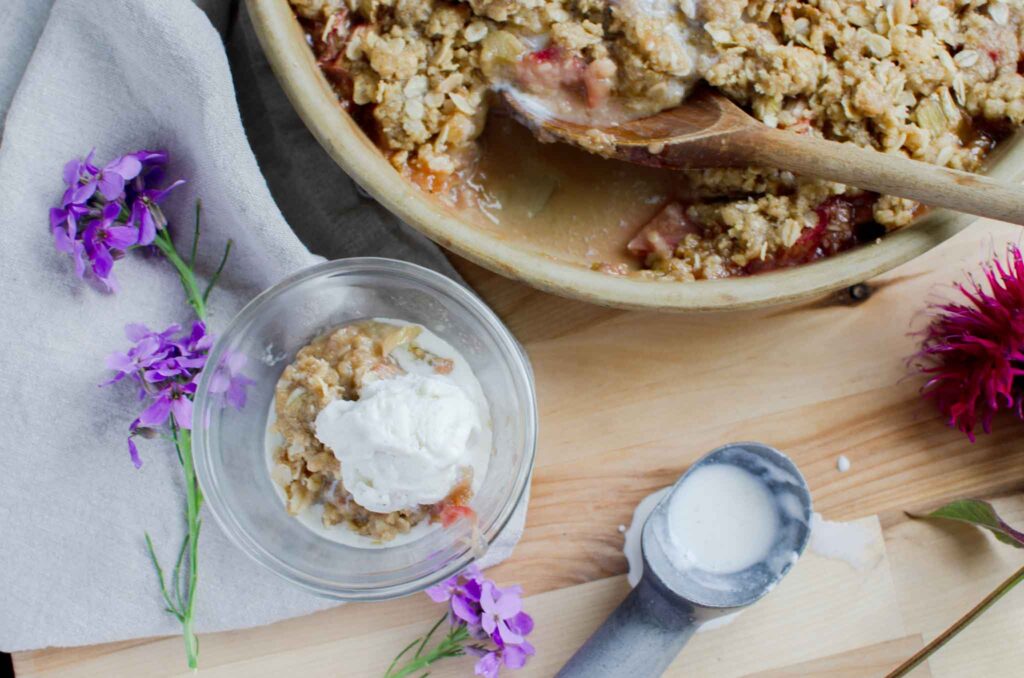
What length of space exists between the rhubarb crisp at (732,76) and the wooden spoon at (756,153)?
2 centimetres

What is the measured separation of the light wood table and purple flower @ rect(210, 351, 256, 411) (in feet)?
1.08

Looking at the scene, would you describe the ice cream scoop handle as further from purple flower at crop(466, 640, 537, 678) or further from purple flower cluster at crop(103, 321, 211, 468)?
purple flower cluster at crop(103, 321, 211, 468)

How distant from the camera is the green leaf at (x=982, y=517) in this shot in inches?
54.1

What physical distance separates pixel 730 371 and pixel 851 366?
0.60 ft

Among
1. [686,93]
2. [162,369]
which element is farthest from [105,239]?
[686,93]

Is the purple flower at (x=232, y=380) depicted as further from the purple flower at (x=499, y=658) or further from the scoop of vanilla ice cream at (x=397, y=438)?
the purple flower at (x=499, y=658)

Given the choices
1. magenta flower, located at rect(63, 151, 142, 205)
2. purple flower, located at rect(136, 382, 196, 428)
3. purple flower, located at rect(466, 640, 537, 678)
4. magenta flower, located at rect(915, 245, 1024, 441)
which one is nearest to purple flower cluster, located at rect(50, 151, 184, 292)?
magenta flower, located at rect(63, 151, 142, 205)

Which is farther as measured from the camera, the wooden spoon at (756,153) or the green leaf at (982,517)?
the green leaf at (982,517)

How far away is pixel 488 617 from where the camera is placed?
1365 millimetres

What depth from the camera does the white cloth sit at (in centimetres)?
133

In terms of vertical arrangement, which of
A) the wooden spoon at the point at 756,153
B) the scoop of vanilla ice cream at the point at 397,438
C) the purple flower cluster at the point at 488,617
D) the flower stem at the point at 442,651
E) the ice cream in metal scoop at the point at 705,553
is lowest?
the flower stem at the point at 442,651

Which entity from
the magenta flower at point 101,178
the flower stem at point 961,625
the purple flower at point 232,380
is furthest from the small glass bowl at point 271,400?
the flower stem at point 961,625

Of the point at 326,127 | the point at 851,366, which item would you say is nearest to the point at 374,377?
the point at 326,127

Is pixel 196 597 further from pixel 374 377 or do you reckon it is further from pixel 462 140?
pixel 462 140
